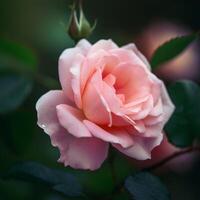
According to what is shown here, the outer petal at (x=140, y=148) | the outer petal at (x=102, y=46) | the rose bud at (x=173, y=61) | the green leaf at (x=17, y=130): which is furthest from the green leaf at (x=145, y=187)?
the rose bud at (x=173, y=61)

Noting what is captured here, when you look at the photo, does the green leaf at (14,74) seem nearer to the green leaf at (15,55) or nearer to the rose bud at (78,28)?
the green leaf at (15,55)

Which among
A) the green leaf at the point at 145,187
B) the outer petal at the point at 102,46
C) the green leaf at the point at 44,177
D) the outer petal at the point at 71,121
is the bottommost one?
the green leaf at the point at 145,187

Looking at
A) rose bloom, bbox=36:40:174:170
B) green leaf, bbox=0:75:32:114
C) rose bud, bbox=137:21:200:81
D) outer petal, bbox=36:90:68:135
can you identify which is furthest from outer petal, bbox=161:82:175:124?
rose bud, bbox=137:21:200:81

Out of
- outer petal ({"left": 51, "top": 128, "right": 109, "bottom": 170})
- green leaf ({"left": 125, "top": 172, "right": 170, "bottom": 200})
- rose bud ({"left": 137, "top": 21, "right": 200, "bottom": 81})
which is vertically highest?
outer petal ({"left": 51, "top": 128, "right": 109, "bottom": 170})

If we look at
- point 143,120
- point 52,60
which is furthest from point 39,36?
point 143,120

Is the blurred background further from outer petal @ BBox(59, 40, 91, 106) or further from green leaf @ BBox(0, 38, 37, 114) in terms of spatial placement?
outer petal @ BBox(59, 40, 91, 106)

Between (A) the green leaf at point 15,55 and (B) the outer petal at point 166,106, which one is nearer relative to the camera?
(B) the outer petal at point 166,106
